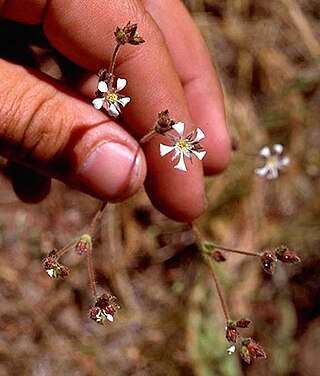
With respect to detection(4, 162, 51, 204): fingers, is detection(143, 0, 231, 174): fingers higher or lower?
higher

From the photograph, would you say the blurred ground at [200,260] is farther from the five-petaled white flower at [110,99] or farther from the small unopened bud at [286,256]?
the five-petaled white flower at [110,99]

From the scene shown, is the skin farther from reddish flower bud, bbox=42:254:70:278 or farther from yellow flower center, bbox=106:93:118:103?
reddish flower bud, bbox=42:254:70:278

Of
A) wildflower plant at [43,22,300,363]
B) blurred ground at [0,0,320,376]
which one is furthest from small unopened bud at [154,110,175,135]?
blurred ground at [0,0,320,376]

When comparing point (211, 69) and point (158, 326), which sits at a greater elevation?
point (211, 69)

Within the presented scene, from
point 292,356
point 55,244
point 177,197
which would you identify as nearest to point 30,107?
point 177,197

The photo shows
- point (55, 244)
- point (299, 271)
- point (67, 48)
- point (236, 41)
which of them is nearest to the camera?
point (67, 48)

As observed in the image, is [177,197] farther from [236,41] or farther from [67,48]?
[236,41]

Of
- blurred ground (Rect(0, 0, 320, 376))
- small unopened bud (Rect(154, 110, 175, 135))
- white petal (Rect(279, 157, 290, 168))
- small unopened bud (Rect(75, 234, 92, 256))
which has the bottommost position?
blurred ground (Rect(0, 0, 320, 376))
